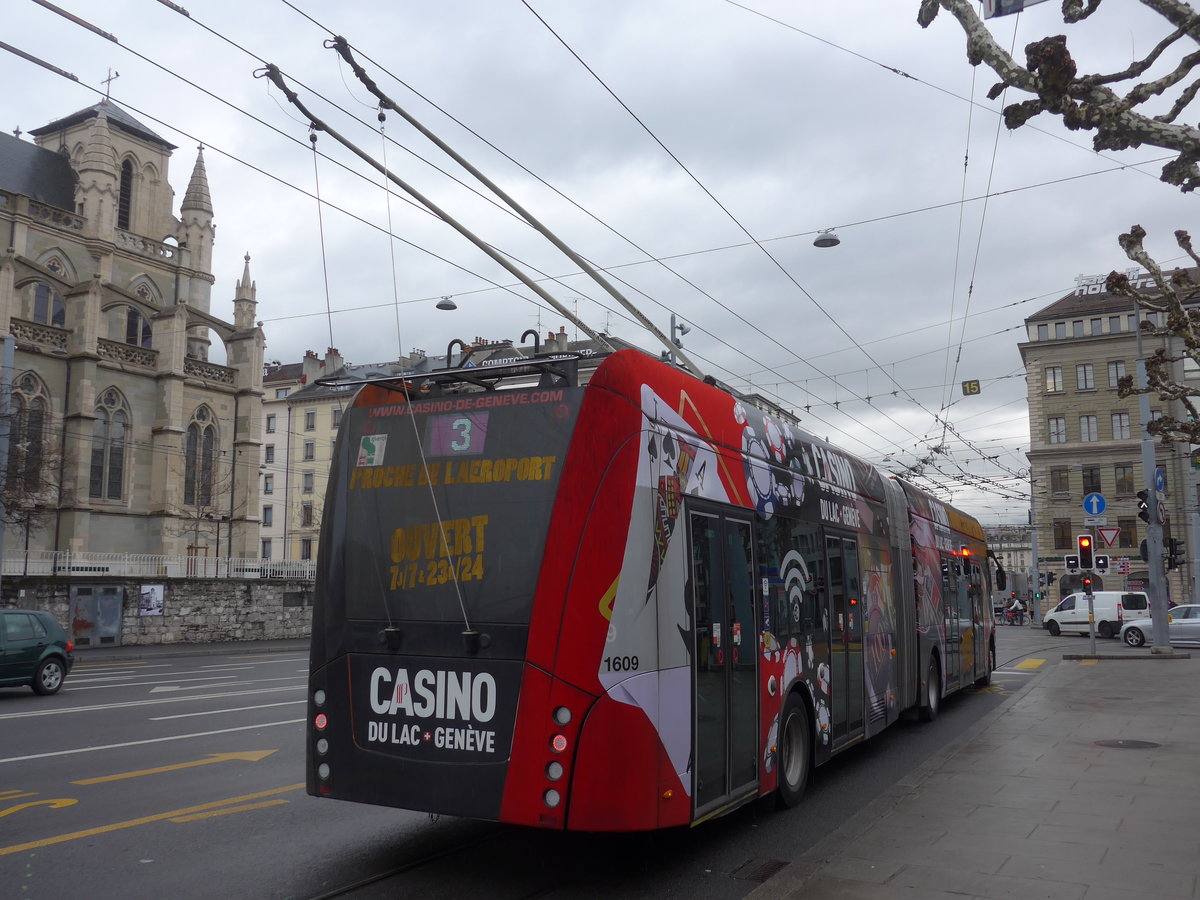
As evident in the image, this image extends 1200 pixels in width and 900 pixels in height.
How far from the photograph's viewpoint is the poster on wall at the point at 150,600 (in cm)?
3284

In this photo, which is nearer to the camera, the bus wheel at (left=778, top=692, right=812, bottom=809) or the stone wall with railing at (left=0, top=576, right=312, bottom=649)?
the bus wheel at (left=778, top=692, right=812, bottom=809)

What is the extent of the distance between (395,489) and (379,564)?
19.7 inches

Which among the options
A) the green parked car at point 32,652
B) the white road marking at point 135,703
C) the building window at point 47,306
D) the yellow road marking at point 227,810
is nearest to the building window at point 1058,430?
the building window at point 47,306

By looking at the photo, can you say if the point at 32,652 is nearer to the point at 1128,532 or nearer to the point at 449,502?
the point at 449,502

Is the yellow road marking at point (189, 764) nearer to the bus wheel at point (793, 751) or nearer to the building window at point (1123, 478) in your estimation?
the bus wheel at point (793, 751)

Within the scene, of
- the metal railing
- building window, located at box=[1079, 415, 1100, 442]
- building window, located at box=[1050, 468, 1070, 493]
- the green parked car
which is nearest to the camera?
the green parked car

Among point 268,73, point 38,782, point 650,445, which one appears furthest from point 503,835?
point 268,73

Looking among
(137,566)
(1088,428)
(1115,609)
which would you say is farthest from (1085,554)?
(1088,428)

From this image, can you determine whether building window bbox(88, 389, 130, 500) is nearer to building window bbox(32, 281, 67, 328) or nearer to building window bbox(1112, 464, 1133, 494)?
building window bbox(32, 281, 67, 328)

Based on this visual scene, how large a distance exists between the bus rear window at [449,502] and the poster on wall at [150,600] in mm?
29029

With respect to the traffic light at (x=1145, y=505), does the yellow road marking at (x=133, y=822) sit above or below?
below

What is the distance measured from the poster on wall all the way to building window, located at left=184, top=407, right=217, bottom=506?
15.2 m

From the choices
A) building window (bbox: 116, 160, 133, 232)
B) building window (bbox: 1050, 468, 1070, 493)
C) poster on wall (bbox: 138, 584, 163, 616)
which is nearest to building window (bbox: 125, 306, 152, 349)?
building window (bbox: 116, 160, 133, 232)

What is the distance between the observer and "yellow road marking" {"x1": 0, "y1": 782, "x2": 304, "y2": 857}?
22.6 ft
